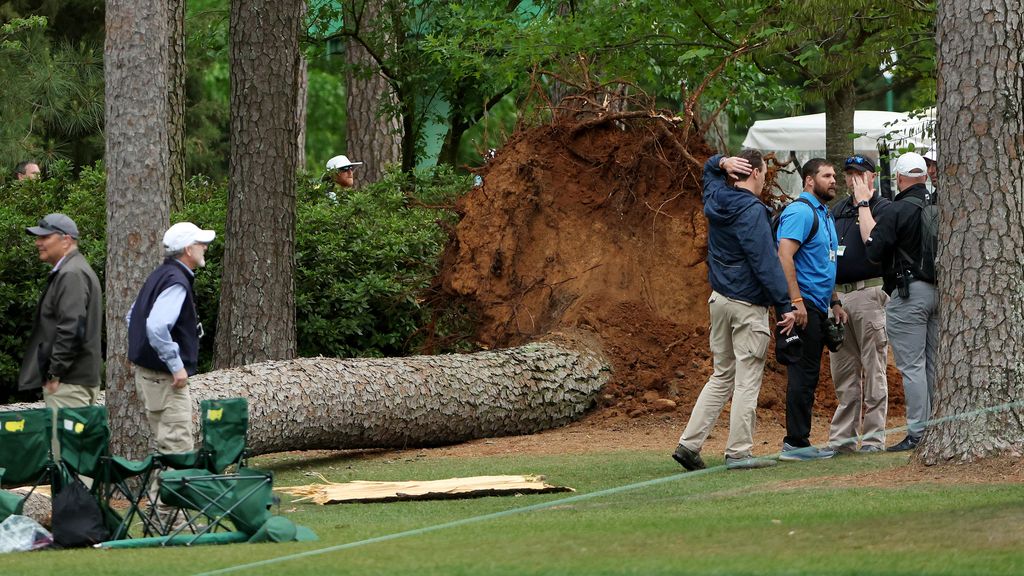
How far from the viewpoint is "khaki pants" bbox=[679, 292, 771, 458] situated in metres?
9.79

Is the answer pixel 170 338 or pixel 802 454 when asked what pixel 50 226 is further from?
pixel 802 454

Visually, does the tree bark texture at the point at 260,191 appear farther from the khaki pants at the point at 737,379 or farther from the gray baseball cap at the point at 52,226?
the khaki pants at the point at 737,379

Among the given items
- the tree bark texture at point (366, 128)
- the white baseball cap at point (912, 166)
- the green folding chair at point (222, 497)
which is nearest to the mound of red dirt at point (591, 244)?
the white baseball cap at point (912, 166)

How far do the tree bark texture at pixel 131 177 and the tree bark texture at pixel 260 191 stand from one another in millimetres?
2270

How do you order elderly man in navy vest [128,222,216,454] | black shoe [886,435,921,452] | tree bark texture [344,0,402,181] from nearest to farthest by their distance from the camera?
elderly man in navy vest [128,222,216,454] < black shoe [886,435,921,452] < tree bark texture [344,0,402,181]

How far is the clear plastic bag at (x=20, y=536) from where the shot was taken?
741 cm

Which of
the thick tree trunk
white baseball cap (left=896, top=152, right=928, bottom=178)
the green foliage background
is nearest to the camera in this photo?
white baseball cap (left=896, top=152, right=928, bottom=178)

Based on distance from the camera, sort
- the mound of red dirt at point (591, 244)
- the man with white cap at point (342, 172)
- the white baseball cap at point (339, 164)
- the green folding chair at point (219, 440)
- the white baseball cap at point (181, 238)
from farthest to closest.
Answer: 1. the white baseball cap at point (339, 164)
2. the man with white cap at point (342, 172)
3. the mound of red dirt at point (591, 244)
4. the white baseball cap at point (181, 238)
5. the green folding chair at point (219, 440)

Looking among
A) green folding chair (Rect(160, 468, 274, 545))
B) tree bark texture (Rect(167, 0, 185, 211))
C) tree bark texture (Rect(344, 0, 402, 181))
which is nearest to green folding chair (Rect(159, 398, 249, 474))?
green folding chair (Rect(160, 468, 274, 545))

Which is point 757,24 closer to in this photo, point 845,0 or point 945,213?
point 845,0

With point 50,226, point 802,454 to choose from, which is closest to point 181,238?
point 50,226

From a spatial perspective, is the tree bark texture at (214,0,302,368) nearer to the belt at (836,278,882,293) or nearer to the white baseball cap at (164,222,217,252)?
the white baseball cap at (164,222,217,252)

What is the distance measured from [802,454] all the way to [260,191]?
5714 mm

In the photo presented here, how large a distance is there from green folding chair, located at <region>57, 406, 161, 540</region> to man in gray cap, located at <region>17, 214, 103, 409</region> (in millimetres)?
2087
